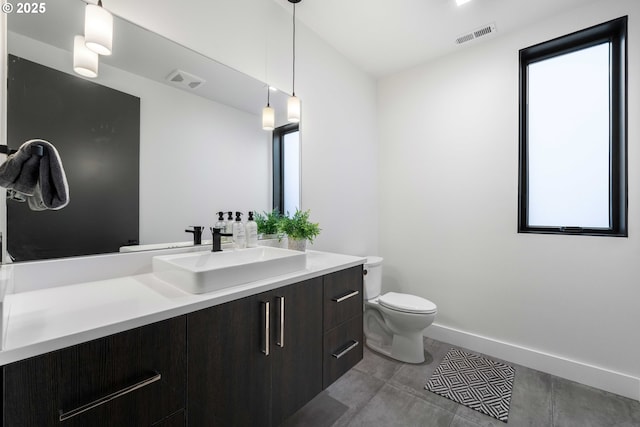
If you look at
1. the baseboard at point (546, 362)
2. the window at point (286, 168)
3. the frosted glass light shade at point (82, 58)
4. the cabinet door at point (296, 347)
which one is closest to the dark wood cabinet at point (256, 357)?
the cabinet door at point (296, 347)

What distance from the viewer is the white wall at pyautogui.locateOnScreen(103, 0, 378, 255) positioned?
1.43m

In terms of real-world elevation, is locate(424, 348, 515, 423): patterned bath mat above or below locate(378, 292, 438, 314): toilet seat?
below

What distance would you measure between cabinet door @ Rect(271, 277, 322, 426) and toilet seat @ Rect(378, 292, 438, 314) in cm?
94

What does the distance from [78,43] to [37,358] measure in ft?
3.82

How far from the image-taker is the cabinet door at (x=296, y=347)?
1135 millimetres

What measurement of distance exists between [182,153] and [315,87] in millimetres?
1212

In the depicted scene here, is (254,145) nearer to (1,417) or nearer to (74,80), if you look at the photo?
(74,80)

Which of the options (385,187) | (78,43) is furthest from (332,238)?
(78,43)

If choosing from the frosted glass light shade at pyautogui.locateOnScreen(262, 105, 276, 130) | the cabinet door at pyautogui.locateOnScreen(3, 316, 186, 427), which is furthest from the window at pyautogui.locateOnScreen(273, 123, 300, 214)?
the cabinet door at pyautogui.locateOnScreen(3, 316, 186, 427)

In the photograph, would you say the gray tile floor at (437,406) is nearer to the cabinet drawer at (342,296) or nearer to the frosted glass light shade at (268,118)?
the cabinet drawer at (342,296)

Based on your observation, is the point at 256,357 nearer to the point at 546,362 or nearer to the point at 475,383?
the point at 475,383

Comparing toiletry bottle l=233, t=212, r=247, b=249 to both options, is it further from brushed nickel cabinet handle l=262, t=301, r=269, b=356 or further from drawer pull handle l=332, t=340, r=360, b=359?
drawer pull handle l=332, t=340, r=360, b=359

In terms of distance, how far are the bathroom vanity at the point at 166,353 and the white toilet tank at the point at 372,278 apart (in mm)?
1015

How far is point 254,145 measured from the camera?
1.77 metres
